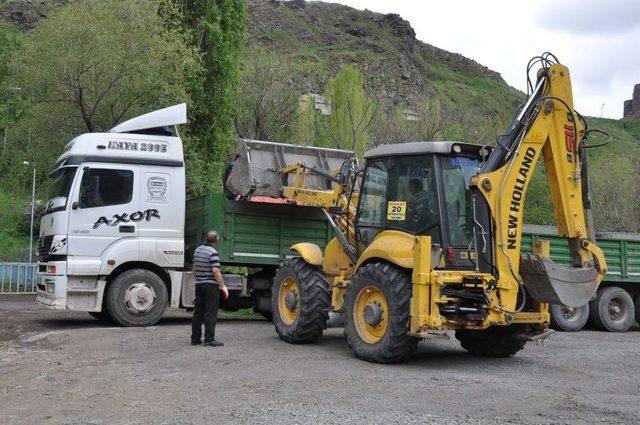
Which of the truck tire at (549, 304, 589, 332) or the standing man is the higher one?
the standing man

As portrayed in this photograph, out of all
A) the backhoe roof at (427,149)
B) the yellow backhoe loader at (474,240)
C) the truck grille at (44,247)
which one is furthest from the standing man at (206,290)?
the truck grille at (44,247)

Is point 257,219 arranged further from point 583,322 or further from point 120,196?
point 583,322

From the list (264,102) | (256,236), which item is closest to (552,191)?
(256,236)

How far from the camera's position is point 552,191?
8891 millimetres

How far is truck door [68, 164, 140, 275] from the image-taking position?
478 inches

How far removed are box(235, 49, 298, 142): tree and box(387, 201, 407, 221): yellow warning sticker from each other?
21.6m

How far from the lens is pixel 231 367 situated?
28.2ft

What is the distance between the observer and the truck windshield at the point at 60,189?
1227 centimetres

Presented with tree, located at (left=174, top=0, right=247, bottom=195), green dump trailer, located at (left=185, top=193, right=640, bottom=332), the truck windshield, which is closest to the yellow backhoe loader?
green dump trailer, located at (left=185, top=193, right=640, bottom=332)

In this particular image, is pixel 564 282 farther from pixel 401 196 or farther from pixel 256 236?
pixel 256 236

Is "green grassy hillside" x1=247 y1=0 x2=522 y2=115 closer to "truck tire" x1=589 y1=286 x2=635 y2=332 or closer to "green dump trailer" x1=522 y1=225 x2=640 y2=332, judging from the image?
"green dump trailer" x1=522 y1=225 x2=640 y2=332

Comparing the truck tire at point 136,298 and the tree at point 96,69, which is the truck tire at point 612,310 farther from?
the tree at point 96,69

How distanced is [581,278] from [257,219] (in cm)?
638

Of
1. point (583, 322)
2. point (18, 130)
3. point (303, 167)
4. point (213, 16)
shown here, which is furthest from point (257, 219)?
point (18, 130)
